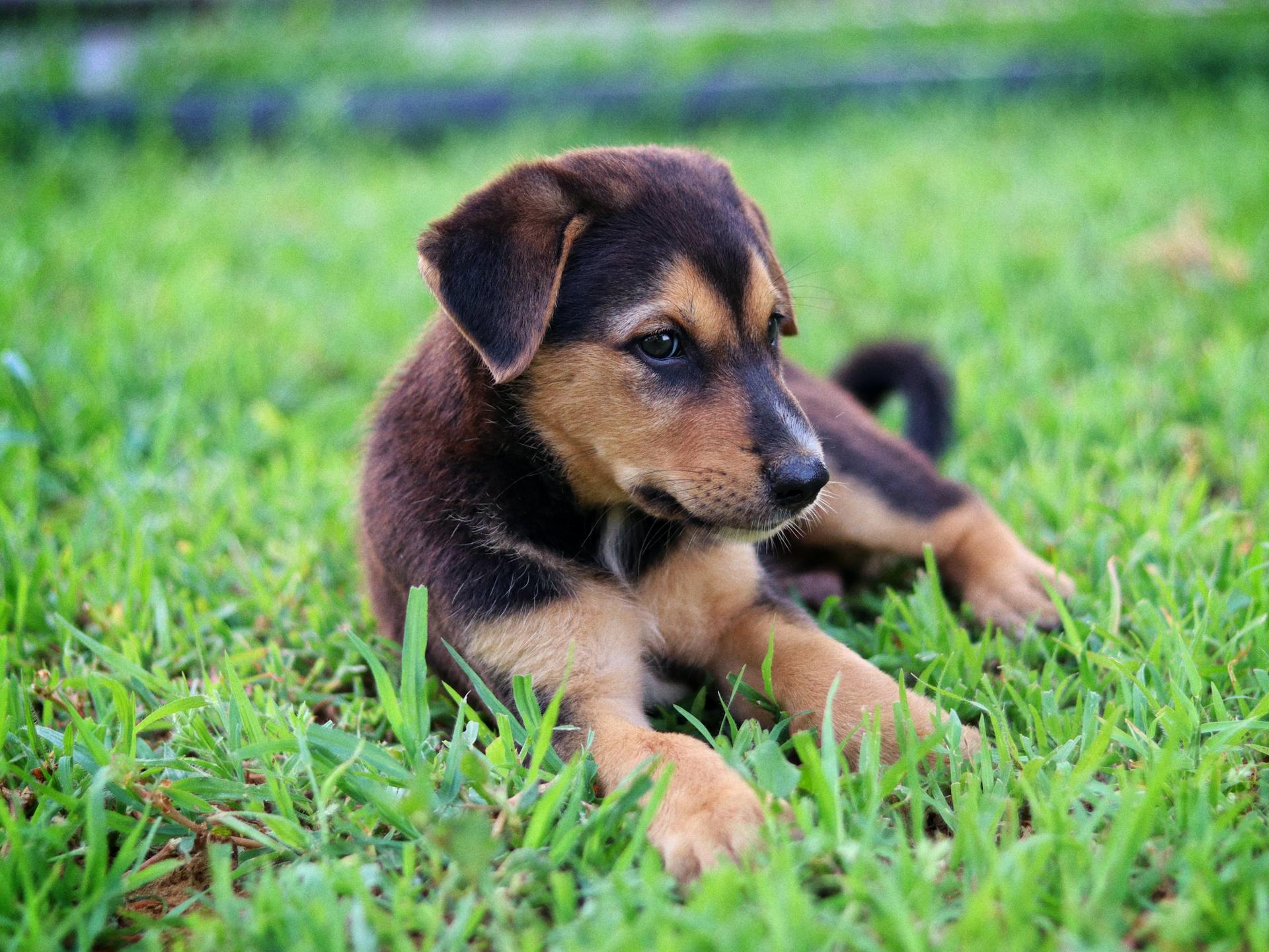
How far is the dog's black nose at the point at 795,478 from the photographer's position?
2734mm

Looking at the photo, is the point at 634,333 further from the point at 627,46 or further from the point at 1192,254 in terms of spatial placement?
the point at 627,46

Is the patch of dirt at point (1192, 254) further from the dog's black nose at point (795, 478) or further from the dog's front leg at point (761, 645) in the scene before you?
the dog's black nose at point (795, 478)

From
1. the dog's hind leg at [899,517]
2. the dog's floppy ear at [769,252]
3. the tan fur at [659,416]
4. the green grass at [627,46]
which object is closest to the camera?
the tan fur at [659,416]

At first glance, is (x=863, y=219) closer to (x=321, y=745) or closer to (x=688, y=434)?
(x=688, y=434)

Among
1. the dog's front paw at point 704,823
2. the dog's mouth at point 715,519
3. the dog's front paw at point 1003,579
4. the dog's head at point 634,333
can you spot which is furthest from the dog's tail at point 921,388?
the dog's front paw at point 704,823

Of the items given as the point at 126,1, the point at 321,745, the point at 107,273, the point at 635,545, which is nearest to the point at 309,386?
the point at 107,273

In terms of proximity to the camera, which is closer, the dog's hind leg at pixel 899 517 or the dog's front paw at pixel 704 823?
the dog's front paw at pixel 704 823

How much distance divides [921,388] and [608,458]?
1.89 metres

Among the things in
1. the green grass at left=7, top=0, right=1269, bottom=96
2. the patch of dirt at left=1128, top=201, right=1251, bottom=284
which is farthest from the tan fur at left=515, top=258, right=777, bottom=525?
the green grass at left=7, top=0, right=1269, bottom=96

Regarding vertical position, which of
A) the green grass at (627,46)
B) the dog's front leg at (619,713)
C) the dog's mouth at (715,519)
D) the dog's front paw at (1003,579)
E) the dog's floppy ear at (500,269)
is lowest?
the dog's front paw at (1003,579)

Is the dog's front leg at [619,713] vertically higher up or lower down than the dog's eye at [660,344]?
lower down

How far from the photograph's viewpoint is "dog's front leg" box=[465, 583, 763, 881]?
7.39 feet

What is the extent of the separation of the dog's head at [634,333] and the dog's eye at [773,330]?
3.2 inches

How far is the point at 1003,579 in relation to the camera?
3529 millimetres
